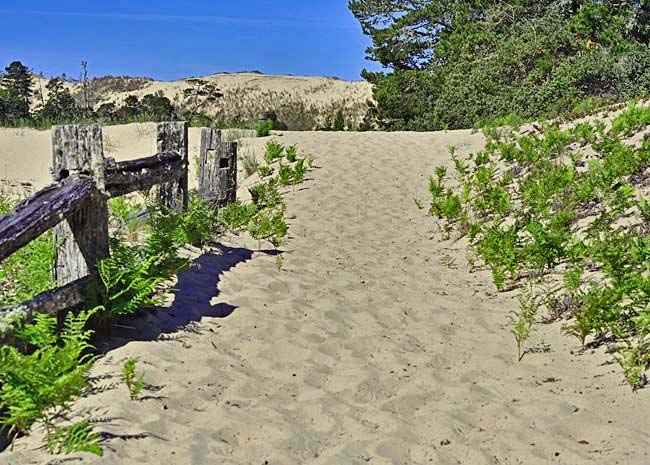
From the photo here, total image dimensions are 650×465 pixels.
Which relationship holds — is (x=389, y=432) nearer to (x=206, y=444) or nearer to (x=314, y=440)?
(x=314, y=440)

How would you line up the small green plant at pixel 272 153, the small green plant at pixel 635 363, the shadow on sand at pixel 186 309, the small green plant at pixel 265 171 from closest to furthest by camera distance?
the small green plant at pixel 635 363
the shadow on sand at pixel 186 309
the small green plant at pixel 265 171
the small green plant at pixel 272 153

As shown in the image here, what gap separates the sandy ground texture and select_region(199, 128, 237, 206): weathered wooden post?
6.47 feet

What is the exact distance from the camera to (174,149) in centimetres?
700

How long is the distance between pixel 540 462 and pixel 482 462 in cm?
29

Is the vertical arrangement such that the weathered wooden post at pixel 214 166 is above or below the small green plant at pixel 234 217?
above

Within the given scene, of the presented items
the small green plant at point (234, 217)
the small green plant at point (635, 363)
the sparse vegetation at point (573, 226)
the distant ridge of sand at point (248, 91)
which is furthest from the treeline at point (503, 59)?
the small green plant at point (635, 363)

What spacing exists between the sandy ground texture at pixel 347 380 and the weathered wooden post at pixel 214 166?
1973 millimetres

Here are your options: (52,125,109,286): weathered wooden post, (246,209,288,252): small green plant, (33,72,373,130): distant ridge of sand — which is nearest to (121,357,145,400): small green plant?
(52,125,109,286): weathered wooden post

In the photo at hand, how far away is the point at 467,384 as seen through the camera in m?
4.27

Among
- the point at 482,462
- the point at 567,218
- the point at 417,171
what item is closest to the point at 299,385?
the point at 482,462

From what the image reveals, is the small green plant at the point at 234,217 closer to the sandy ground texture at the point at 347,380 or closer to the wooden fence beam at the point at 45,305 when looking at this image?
the sandy ground texture at the point at 347,380

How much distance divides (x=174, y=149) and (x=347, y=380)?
371 cm

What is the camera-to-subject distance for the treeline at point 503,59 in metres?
19.2

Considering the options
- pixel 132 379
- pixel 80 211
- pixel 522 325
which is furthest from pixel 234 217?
pixel 132 379
